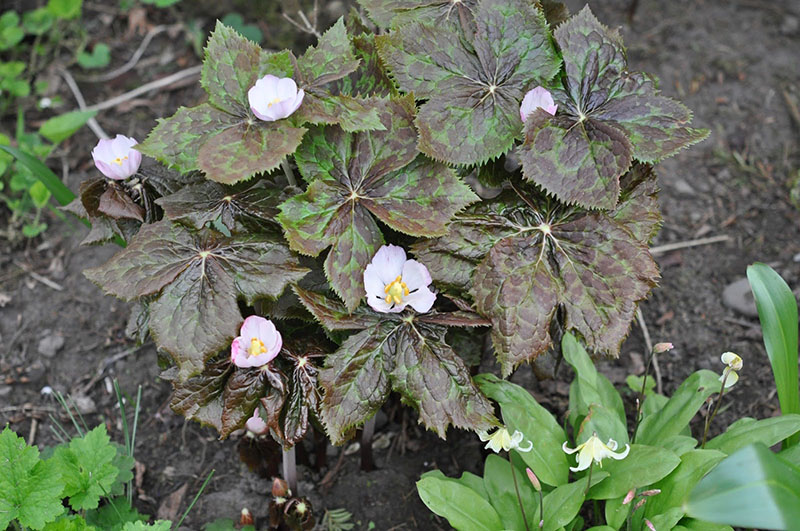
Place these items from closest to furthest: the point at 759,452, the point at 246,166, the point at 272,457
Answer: the point at 759,452, the point at 246,166, the point at 272,457

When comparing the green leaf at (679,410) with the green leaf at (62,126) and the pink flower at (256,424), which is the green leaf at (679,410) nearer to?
the pink flower at (256,424)

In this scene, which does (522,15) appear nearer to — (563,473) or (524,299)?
(524,299)

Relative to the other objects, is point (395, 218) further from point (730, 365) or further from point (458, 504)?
point (730, 365)

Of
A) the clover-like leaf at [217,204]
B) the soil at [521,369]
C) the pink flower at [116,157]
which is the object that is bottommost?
the soil at [521,369]

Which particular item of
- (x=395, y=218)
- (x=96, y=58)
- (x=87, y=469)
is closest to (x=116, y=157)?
(x=395, y=218)

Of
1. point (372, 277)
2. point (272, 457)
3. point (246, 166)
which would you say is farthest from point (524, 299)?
point (272, 457)

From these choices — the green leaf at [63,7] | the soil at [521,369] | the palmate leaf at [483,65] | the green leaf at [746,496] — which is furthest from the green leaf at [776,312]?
the green leaf at [63,7]
